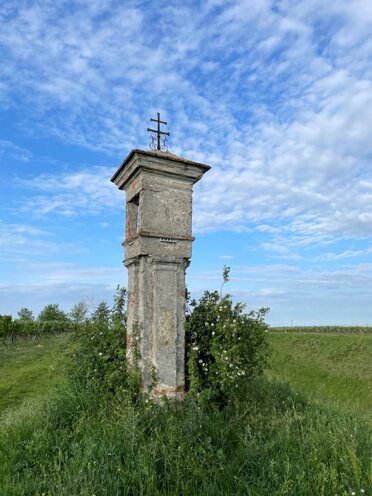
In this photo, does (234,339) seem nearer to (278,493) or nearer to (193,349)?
(193,349)

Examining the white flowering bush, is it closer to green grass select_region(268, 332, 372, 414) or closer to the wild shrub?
the wild shrub

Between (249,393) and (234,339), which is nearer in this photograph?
(234,339)

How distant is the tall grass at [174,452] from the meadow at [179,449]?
1 centimetres

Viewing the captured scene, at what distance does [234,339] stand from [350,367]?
11.1 meters

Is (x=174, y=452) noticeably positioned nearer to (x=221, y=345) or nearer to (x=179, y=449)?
(x=179, y=449)

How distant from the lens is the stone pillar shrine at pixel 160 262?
5.77m

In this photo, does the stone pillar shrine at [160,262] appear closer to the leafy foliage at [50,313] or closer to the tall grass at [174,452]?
the tall grass at [174,452]

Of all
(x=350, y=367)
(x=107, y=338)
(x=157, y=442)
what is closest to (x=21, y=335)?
(x=350, y=367)

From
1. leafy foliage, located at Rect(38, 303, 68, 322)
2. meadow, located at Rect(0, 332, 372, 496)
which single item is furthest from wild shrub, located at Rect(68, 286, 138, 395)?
leafy foliage, located at Rect(38, 303, 68, 322)

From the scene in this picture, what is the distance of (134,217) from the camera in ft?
22.1

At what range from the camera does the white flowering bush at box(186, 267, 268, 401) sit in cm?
574

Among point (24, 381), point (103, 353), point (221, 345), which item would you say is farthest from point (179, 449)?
point (24, 381)

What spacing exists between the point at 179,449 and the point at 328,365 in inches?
529

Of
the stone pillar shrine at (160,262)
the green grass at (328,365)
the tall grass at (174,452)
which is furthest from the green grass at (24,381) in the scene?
the green grass at (328,365)
